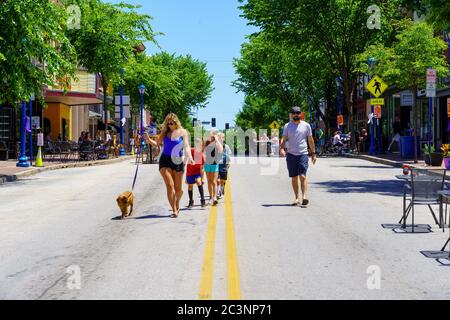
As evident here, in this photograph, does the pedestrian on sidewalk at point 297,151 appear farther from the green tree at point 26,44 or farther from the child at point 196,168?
the green tree at point 26,44

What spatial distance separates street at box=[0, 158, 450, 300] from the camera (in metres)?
7.15

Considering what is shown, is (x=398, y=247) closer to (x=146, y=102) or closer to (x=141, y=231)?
(x=141, y=231)

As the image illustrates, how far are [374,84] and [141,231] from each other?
2711 cm

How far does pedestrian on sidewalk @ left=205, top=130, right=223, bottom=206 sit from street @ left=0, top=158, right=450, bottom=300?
632mm

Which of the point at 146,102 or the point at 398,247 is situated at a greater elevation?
the point at 146,102

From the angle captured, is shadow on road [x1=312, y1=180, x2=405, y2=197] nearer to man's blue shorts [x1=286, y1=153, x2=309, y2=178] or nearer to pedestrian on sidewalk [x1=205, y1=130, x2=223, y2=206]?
man's blue shorts [x1=286, y1=153, x2=309, y2=178]

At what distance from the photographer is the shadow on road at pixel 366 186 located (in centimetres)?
1838

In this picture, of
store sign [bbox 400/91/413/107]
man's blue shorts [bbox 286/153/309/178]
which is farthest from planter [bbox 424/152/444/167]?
store sign [bbox 400/91/413/107]

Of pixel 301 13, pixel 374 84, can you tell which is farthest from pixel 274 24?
pixel 374 84

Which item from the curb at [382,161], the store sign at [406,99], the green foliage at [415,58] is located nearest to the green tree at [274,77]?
the store sign at [406,99]

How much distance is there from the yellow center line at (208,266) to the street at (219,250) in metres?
0.01

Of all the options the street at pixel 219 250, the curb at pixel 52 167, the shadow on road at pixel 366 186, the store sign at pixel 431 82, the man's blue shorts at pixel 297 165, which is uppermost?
the store sign at pixel 431 82
